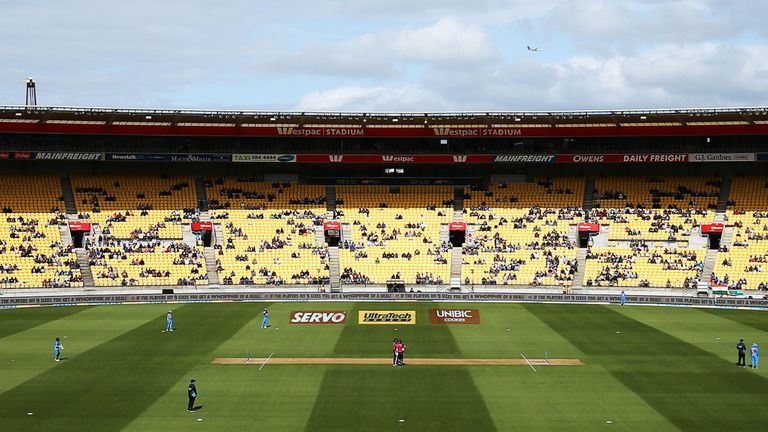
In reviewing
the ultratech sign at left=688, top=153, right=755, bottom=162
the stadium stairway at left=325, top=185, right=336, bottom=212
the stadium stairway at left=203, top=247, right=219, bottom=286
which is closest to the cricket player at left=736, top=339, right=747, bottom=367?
the ultratech sign at left=688, top=153, right=755, bottom=162

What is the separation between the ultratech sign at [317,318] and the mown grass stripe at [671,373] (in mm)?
12659

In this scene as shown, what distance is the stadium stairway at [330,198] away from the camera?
72.1 m

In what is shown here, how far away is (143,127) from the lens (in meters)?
69.6

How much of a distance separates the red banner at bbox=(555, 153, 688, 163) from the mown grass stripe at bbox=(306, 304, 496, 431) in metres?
35.2

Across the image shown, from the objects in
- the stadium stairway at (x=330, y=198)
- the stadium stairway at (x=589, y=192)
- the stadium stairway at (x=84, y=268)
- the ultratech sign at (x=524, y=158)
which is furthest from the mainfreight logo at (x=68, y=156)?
the stadium stairway at (x=589, y=192)

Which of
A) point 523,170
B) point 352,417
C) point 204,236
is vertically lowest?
point 352,417

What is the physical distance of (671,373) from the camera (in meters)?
34.7

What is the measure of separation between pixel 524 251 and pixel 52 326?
3713cm

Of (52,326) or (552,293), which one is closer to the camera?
(52,326)

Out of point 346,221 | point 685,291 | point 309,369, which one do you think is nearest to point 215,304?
point 346,221

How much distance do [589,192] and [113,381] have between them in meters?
51.1

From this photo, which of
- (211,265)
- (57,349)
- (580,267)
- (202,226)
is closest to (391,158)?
(202,226)

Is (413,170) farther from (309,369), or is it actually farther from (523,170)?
(309,369)

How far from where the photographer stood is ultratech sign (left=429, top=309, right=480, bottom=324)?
47.8 metres
